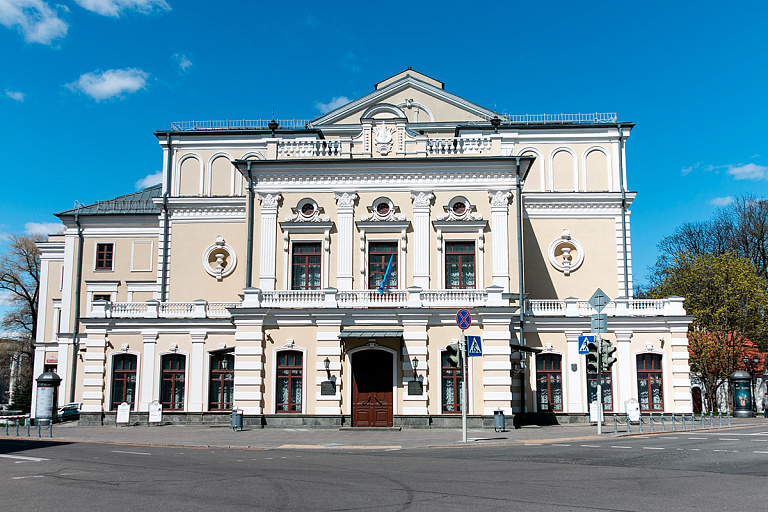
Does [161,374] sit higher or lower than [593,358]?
lower

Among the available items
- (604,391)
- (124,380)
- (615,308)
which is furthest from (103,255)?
(604,391)

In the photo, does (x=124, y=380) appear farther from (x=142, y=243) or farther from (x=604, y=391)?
(x=604, y=391)

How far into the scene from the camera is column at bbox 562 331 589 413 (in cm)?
3369

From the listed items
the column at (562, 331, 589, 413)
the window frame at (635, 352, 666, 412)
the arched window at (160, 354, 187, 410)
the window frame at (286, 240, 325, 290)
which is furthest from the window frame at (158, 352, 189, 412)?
the window frame at (635, 352, 666, 412)

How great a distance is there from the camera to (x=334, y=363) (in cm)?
3061

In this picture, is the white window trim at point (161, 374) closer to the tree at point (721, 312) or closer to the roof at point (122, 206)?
the roof at point (122, 206)

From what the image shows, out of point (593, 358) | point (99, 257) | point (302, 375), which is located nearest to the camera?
point (593, 358)

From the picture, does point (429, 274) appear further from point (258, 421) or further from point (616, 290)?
point (616, 290)

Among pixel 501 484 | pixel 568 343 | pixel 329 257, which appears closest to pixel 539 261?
pixel 568 343

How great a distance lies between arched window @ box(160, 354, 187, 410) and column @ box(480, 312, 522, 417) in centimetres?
1493

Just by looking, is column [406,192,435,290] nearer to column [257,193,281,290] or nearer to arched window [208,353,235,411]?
column [257,193,281,290]

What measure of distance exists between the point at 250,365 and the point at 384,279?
23.5 ft

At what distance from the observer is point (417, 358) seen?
30.4 meters

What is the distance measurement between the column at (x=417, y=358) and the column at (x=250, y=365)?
247 inches
